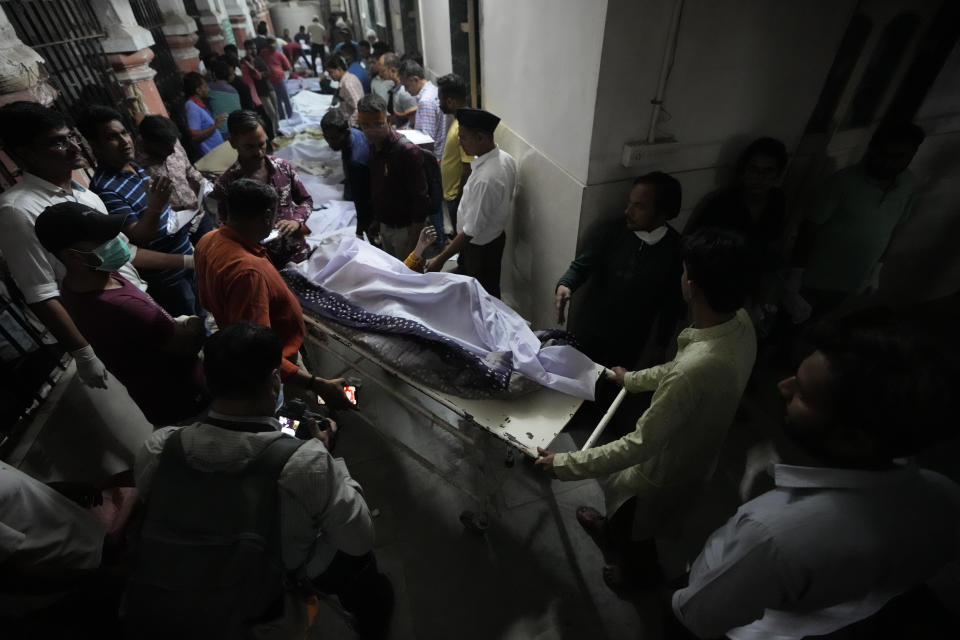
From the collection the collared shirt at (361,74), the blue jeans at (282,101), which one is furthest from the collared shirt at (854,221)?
the blue jeans at (282,101)

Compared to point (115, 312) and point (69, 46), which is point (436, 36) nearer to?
point (69, 46)

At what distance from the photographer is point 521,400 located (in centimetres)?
196

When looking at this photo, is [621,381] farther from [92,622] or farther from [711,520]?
[92,622]

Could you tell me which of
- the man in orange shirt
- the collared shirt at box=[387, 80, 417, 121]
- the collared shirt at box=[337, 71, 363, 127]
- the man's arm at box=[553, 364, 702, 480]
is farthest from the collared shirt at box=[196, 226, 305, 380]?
the collared shirt at box=[337, 71, 363, 127]

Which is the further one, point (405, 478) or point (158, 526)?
point (405, 478)

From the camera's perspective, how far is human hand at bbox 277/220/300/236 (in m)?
2.76

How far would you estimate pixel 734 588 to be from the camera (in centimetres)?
113

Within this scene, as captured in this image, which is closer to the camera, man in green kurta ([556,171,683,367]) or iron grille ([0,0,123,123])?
man in green kurta ([556,171,683,367])

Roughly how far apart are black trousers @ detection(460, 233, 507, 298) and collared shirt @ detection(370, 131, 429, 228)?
0.54m

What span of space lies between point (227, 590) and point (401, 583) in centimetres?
128

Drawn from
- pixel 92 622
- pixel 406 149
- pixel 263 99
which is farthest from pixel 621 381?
pixel 263 99

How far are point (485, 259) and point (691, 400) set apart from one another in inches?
87.4

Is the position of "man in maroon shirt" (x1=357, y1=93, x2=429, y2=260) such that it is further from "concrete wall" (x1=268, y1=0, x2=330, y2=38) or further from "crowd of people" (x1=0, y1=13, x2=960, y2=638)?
"concrete wall" (x1=268, y1=0, x2=330, y2=38)

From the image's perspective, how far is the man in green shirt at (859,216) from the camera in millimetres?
2369
